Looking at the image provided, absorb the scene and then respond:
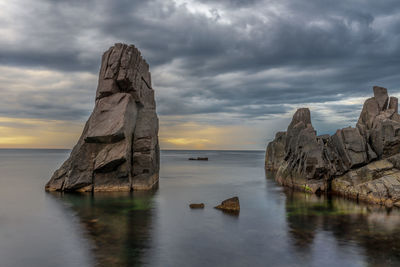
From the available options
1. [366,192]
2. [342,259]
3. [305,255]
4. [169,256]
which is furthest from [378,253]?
[366,192]

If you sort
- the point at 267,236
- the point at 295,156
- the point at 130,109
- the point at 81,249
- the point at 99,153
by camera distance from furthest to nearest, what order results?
1. the point at 295,156
2. the point at 130,109
3. the point at 99,153
4. the point at 267,236
5. the point at 81,249

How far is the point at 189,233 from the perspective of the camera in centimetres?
1998

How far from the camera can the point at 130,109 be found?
34.8 meters

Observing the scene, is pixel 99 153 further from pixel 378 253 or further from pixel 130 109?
pixel 378 253

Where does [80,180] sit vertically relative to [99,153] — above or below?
below

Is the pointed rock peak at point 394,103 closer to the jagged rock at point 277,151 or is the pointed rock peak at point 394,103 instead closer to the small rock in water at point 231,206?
the jagged rock at point 277,151

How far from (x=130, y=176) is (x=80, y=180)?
4.97 meters

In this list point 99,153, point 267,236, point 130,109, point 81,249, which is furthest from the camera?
point 130,109

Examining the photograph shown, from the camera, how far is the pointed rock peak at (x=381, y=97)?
1718 inches

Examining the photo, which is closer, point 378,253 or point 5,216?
point 378,253

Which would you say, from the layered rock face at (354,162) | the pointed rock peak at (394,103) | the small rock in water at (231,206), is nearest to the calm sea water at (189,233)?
the small rock in water at (231,206)

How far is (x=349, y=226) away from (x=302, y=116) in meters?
38.7

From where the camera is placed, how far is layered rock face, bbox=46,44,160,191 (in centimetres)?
3247

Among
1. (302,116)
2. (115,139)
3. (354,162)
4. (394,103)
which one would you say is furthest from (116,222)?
(302,116)
